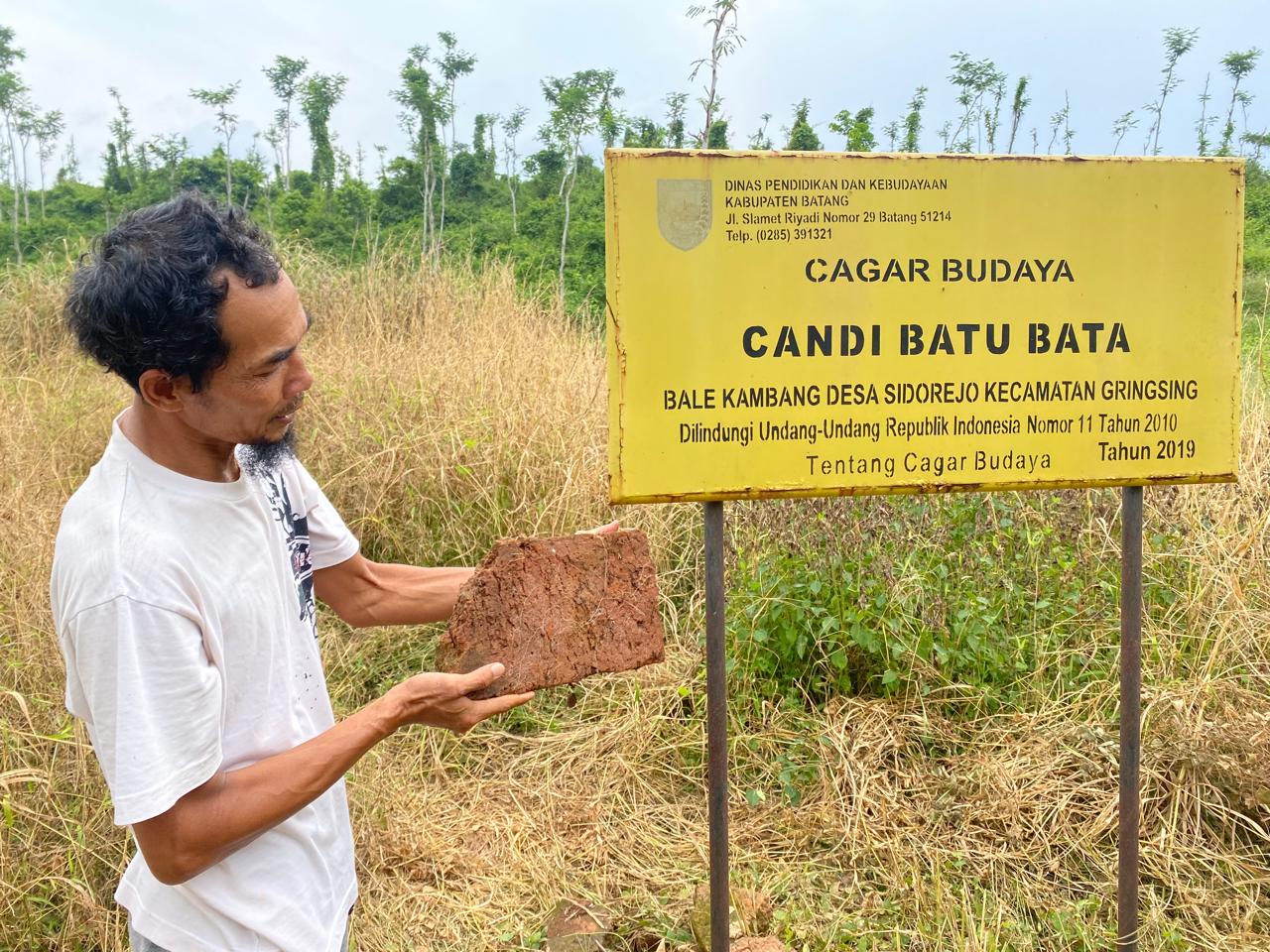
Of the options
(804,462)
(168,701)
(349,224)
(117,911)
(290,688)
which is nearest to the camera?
(168,701)

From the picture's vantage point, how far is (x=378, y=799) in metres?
2.88

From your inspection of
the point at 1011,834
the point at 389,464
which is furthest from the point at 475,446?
the point at 1011,834

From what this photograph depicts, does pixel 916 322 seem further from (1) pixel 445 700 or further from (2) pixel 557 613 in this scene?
(1) pixel 445 700

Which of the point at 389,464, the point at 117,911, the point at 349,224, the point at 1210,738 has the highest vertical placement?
the point at 349,224

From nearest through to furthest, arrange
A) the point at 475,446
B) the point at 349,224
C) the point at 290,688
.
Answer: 1. the point at 290,688
2. the point at 475,446
3. the point at 349,224

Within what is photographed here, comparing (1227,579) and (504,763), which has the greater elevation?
(1227,579)

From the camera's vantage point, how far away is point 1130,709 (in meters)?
2.10

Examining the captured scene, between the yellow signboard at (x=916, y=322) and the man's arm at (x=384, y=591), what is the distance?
0.48 meters

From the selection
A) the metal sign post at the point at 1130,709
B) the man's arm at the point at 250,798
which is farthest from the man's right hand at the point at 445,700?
the metal sign post at the point at 1130,709

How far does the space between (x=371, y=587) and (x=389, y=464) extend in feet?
8.31

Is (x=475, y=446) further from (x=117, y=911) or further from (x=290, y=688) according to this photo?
(x=290, y=688)

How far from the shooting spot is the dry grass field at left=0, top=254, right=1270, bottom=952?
2.46 metres

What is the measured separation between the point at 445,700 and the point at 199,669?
0.44 m

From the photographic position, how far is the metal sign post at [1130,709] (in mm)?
2096
